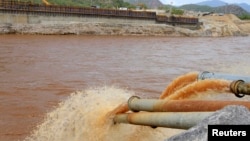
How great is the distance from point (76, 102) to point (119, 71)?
11914mm

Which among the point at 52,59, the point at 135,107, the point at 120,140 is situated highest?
the point at 135,107

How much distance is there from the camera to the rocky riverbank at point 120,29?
5266 centimetres

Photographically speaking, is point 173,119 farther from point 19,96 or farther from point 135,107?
point 19,96

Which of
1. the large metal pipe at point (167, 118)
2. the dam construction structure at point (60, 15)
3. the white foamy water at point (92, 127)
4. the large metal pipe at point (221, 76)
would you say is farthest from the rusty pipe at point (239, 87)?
the dam construction structure at point (60, 15)

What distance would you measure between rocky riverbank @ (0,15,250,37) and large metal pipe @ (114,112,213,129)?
46.1 m

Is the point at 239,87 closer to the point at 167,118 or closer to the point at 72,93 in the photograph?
the point at 167,118

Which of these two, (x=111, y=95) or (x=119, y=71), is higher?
(x=111, y=95)

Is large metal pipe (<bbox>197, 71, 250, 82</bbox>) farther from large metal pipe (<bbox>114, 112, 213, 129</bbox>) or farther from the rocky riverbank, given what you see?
the rocky riverbank

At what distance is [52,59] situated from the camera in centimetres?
2519

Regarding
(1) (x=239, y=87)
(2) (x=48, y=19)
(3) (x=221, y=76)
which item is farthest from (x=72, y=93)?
(2) (x=48, y=19)

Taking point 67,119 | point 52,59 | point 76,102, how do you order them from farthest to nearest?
point 52,59
point 76,102
point 67,119

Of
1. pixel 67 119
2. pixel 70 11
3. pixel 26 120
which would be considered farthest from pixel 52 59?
pixel 70 11

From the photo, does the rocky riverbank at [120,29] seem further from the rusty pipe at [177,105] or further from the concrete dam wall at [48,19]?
the rusty pipe at [177,105]

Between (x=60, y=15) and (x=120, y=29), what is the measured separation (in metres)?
10.3
